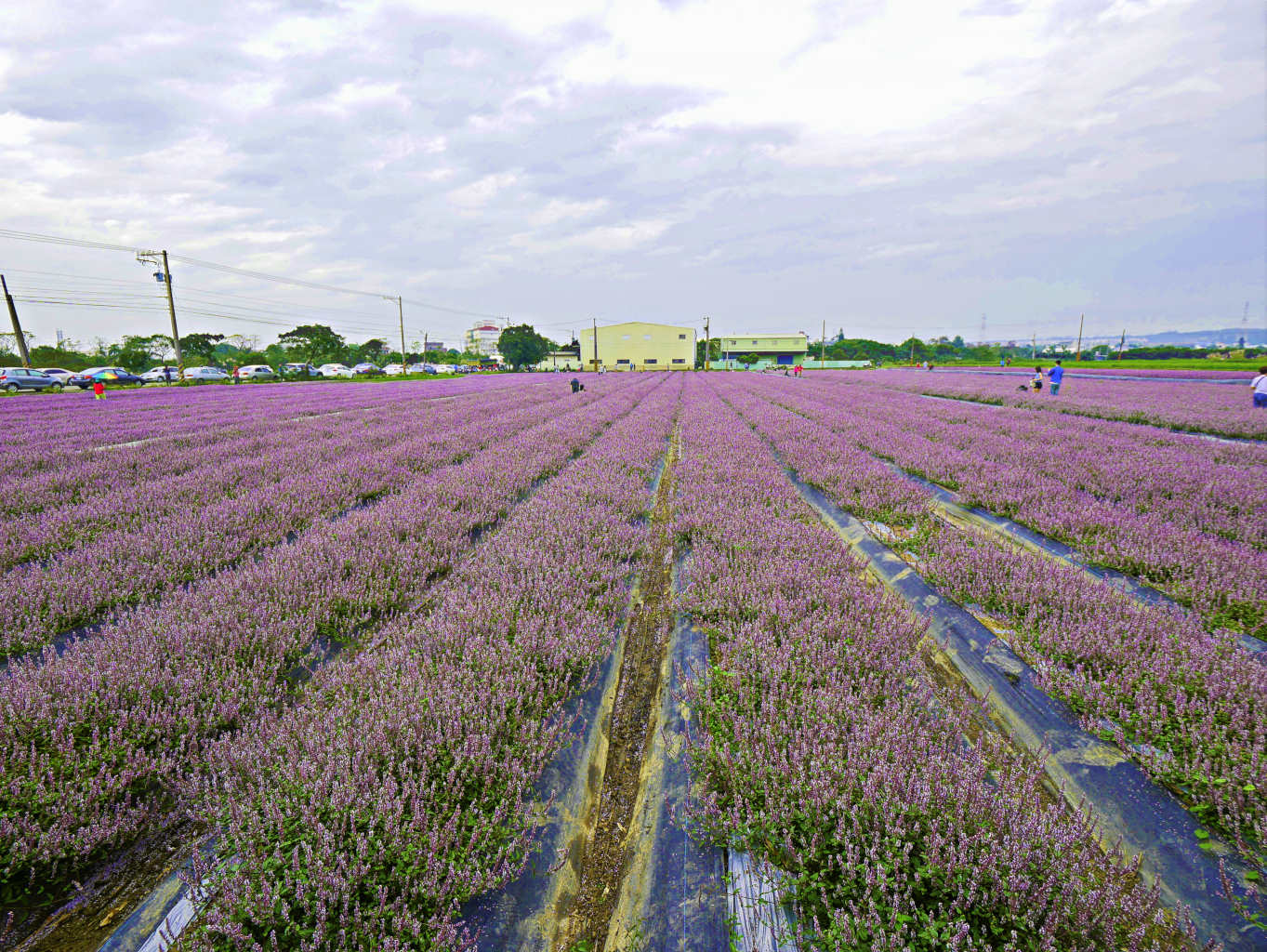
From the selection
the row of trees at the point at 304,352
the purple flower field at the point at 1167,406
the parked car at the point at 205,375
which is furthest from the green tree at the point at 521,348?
the purple flower field at the point at 1167,406

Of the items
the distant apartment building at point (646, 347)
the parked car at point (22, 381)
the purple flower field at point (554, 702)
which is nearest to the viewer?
the purple flower field at point (554, 702)

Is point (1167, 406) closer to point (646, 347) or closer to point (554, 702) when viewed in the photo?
point (554, 702)

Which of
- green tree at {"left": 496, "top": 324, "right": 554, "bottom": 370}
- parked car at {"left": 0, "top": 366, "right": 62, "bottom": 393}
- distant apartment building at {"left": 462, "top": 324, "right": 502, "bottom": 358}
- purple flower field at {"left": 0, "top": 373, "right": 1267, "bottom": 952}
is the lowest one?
purple flower field at {"left": 0, "top": 373, "right": 1267, "bottom": 952}

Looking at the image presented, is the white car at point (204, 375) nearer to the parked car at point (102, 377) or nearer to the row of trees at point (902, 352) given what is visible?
the parked car at point (102, 377)

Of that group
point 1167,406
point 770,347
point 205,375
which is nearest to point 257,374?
point 205,375

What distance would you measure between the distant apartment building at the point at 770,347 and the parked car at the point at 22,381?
8412 cm

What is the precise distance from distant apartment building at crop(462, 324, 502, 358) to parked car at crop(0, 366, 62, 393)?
13436 cm

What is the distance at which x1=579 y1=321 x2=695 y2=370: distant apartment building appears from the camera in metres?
83.1

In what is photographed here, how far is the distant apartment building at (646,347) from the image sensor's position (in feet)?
273

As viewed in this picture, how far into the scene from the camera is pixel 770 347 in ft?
313

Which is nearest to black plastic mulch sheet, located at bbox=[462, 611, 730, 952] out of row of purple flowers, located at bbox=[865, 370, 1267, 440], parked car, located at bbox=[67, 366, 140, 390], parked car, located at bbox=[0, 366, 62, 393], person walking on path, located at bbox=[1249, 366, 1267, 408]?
row of purple flowers, located at bbox=[865, 370, 1267, 440]

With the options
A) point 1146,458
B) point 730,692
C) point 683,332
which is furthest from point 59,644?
point 683,332

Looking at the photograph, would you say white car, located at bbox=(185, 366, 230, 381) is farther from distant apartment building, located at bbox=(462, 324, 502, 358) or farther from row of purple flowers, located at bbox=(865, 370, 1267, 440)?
distant apartment building, located at bbox=(462, 324, 502, 358)

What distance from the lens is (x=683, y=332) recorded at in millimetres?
82750
